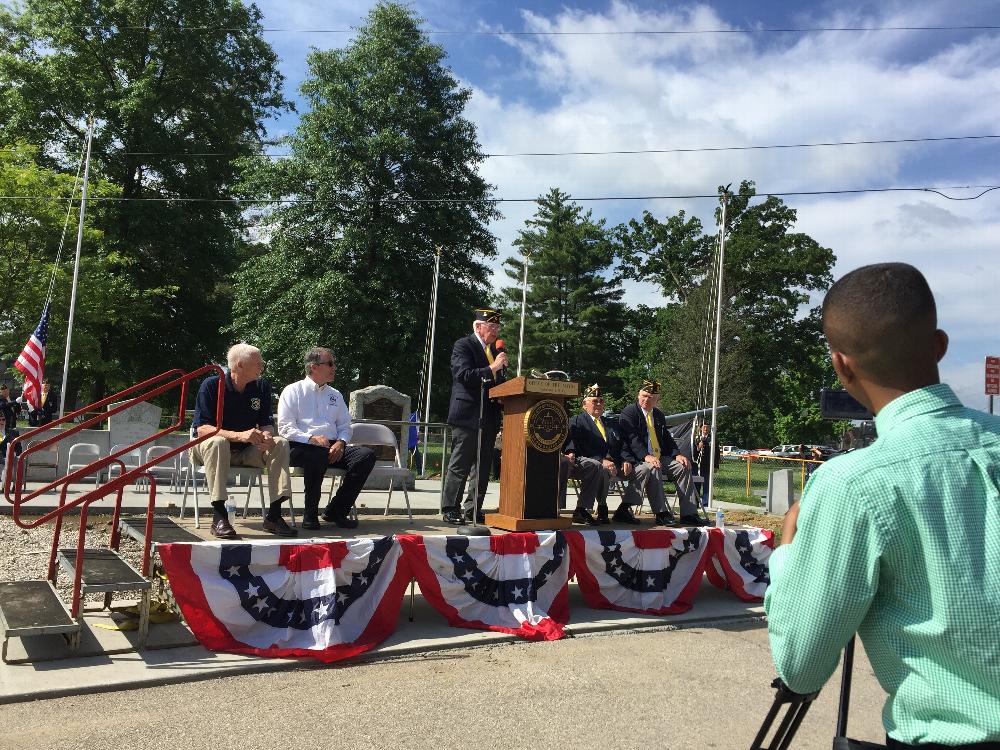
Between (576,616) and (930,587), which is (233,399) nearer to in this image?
(576,616)

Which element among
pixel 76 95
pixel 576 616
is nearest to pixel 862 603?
pixel 576 616

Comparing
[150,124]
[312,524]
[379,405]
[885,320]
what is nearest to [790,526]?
[885,320]

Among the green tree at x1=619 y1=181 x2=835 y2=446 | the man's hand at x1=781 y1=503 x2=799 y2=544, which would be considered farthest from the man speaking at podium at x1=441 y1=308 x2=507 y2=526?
the green tree at x1=619 y1=181 x2=835 y2=446

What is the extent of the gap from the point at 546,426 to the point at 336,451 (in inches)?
71.8

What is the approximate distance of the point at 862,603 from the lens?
136 centimetres

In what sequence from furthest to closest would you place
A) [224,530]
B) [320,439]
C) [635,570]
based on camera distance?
1. [320,439]
2. [635,570]
3. [224,530]

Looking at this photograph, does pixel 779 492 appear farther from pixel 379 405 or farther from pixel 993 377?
pixel 379 405

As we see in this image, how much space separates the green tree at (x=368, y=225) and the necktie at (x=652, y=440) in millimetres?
18863

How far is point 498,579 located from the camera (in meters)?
5.72

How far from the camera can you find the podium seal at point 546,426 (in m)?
6.53

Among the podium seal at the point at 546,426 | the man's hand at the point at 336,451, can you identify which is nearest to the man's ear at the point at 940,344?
the podium seal at the point at 546,426

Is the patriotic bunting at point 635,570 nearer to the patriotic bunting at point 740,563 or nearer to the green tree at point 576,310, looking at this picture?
the patriotic bunting at point 740,563

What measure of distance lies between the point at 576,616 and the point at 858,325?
16.3 feet

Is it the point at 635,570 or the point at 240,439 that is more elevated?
the point at 240,439
